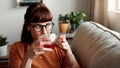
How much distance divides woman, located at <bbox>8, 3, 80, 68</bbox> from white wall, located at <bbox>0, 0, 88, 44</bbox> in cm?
114

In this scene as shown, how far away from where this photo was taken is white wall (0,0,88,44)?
2697 millimetres

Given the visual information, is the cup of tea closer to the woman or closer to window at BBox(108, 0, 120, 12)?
the woman

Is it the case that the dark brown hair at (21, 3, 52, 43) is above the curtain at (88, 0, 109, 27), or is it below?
above

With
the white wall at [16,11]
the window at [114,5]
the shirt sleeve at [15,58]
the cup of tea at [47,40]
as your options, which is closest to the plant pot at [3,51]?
the white wall at [16,11]

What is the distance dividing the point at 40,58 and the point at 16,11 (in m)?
1.30

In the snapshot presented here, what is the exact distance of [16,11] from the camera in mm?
2729

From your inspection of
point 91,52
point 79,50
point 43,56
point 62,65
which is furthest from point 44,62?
point 91,52

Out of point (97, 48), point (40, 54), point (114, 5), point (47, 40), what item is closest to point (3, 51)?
point (40, 54)

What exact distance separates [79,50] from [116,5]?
1065mm

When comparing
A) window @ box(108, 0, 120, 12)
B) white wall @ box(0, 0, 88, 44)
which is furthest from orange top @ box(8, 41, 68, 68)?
white wall @ box(0, 0, 88, 44)

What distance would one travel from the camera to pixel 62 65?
5.42 ft

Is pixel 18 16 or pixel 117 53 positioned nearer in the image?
pixel 117 53

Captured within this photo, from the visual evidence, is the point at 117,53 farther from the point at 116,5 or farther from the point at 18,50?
the point at 116,5

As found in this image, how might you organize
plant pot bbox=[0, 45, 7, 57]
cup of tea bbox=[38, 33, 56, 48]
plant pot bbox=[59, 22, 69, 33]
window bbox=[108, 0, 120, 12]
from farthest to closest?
plant pot bbox=[59, 22, 69, 33], window bbox=[108, 0, 120, 12], plant pot bbox=[0, 45, 7, 57], cup of tea bbox=[38, 33, 56, 48]
